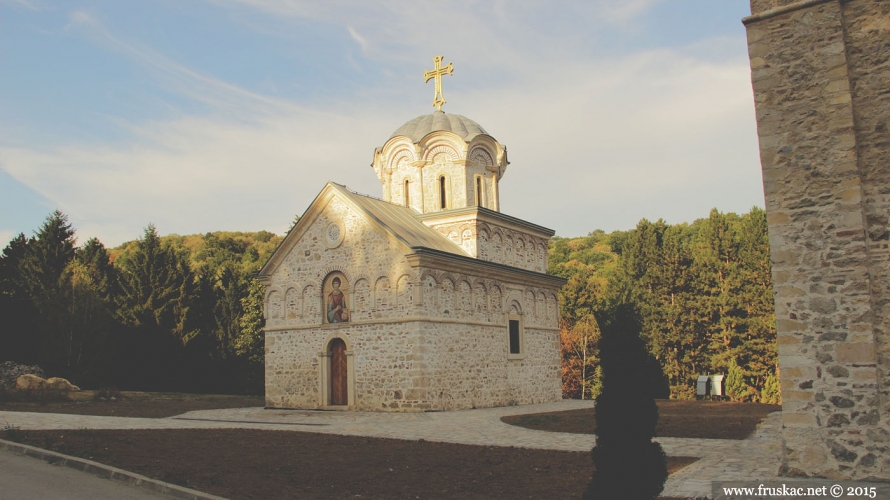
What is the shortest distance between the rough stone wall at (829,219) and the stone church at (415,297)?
518 inches

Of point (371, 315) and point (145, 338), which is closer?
point (371, 315)

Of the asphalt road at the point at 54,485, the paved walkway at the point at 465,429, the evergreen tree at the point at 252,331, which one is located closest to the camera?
the asphalt road at the point at 54,485

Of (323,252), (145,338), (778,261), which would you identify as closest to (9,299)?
(145,338)

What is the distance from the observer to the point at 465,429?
51.5ft

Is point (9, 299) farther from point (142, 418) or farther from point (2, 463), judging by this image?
point (2, 463)

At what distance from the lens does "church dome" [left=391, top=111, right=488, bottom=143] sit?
28078 millimetres

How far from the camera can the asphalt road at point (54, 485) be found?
311 inches

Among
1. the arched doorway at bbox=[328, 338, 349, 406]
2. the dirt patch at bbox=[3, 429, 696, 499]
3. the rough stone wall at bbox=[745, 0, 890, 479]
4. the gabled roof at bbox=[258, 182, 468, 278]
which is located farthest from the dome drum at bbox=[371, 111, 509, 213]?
the rough stone wall at bbox=[745, 0, 890, 479]

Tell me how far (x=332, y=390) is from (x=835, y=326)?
1692cm

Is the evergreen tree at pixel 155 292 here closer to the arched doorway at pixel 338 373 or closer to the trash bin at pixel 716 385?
the arched doorway at pixel 338 373

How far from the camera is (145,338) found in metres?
32.8

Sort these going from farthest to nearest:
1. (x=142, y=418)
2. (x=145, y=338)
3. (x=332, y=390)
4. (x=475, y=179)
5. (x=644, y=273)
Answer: (x=644, y=273) → (x=145, y=338) → (x=475, y=179) → (x=332, y=390) → (x=142, y=418)

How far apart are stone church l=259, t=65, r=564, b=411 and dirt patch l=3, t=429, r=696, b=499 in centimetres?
873

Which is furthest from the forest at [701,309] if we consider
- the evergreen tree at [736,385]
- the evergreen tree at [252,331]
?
the evergreen tree at [252,331]
